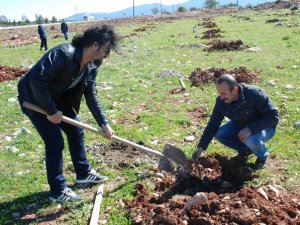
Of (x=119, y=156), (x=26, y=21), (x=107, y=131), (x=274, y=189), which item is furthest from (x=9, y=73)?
(x=26, y=21)

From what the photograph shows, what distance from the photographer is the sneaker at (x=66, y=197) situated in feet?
18.3

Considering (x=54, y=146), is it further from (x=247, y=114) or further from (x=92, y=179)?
(x=247, y=114)

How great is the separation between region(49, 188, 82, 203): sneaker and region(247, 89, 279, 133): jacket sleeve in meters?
2.60

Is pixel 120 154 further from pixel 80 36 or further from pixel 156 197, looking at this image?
pixel 80 36

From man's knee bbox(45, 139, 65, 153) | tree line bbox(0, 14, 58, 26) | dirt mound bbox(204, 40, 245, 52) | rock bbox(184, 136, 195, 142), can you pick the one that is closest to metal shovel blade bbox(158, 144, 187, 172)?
man's knee bbox(45, 139, 65, 153)

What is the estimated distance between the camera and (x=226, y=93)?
5.50m

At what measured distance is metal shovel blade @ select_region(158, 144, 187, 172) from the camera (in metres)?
6.00

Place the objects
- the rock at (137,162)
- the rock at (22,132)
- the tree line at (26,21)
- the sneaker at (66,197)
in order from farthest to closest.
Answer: the tree line at (26,21) < the rock at (22,132) < the rock at (137,162) < the sneaker at (66,197)

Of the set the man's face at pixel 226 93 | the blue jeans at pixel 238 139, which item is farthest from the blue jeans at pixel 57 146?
the blue jeans at pixel 238 139

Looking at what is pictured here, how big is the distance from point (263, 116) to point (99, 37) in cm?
259

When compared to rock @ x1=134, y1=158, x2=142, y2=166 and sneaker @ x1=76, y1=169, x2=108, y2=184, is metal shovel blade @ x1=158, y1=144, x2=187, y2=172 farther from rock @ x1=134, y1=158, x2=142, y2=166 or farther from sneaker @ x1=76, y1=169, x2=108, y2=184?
sneaker @ x1=76, y1=169, x2=108, y2=184

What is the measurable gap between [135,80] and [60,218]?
8010mm

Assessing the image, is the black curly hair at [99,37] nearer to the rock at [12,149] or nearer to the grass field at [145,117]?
the grass field at [145,117]

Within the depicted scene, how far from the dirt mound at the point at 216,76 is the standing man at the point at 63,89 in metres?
6.29
